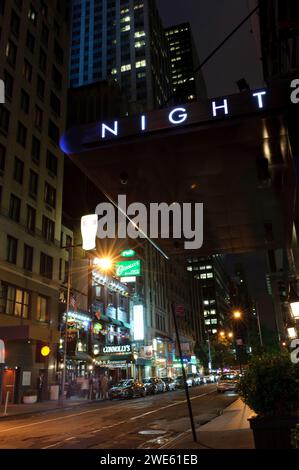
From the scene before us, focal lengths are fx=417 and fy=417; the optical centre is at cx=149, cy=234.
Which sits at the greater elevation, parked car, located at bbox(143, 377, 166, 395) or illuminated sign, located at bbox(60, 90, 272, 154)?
illuminated sign, located at bbox(60, 90, 272, 154)

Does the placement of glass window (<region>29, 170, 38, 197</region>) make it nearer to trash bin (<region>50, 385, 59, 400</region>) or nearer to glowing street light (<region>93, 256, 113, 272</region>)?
glowing street light (<region>93, 256, 113, 272</region>)

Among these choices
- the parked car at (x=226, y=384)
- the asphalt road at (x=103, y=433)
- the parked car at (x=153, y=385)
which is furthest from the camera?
the parked car at (x=153, y=385)

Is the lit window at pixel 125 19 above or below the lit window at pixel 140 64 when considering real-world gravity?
above

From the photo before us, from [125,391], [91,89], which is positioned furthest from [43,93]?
[91,89]

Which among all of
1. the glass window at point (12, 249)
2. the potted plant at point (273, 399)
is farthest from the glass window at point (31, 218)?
the potted plant at point (273, 399)

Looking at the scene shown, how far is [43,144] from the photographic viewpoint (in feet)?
141

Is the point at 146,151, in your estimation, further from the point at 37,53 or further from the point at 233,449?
the point at 37,53

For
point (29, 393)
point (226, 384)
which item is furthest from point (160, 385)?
point (29, 393)

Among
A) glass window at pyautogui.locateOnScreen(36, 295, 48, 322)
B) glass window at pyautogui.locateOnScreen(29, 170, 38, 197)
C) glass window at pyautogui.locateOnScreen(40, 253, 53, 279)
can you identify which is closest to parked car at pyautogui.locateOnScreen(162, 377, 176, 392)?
glass window at pyautogui.locateOnScreen(36, 295, 48, 322)

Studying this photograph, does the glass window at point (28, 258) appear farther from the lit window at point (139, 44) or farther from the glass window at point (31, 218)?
the lit window at point (139, 44)

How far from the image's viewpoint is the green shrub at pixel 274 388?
8.12 m

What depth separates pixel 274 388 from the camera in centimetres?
818

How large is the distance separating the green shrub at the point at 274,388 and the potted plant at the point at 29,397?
29421 millimetres

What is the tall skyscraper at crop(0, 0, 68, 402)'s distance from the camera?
34.9 m
